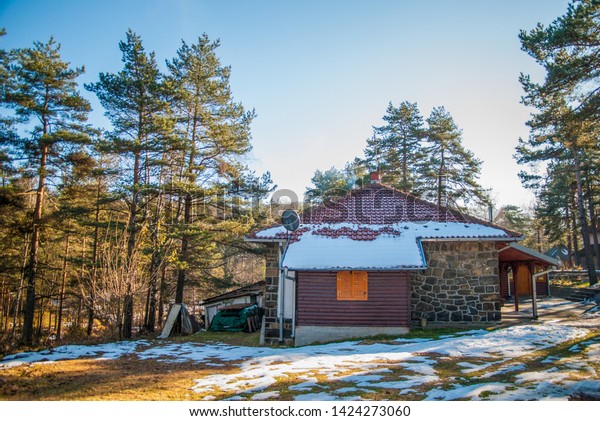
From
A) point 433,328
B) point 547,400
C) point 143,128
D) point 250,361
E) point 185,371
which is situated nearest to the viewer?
point 547,400

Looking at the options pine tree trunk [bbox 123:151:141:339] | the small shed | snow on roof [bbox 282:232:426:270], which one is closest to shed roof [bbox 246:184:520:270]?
snow on roof [bbox 282:232:426:270]

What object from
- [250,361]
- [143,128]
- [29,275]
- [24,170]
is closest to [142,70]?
[143,128]

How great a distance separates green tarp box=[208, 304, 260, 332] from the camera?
16614mm

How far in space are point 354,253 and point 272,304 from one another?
3037mm

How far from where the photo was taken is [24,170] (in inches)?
631

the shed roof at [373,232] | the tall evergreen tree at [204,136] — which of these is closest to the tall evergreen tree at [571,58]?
the shed roof at [373,232]

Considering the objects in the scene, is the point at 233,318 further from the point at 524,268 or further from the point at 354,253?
the point at 524,268

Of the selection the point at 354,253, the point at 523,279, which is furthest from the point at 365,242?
the point at 523,279

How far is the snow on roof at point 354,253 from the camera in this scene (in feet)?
37.0

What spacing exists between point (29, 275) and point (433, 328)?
1468 centimetres

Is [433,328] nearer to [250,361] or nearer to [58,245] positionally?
[250,361]

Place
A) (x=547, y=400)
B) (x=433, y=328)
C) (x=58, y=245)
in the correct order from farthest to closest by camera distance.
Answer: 1. (x=58, y=245)
2. (x=433, y=328)
3. (x=547, y=400)

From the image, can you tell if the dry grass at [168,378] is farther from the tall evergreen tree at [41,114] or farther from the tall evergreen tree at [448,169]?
the tall evergreen tree at [448,169]

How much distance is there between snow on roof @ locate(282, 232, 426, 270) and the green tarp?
5.66m
